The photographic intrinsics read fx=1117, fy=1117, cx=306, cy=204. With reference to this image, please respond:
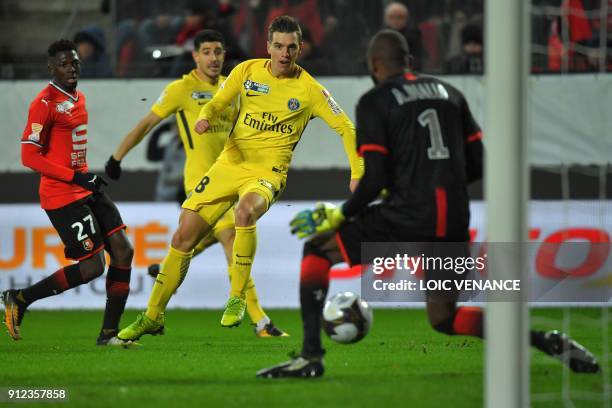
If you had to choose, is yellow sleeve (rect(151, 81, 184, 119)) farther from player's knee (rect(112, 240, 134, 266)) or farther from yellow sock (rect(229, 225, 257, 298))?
yellow sock (rect(229, 225, 257, 298))

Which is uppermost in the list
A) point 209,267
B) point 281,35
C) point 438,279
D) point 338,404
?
point 281,35

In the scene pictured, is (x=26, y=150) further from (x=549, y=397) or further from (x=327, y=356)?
(x=549, y=397)

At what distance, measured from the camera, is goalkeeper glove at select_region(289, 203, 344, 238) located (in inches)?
230

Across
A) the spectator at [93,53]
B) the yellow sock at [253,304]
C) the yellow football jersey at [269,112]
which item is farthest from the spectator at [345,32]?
the yellow football jersey at [269,112]

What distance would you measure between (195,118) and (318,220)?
3.29 m

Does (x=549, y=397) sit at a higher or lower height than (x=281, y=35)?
lower

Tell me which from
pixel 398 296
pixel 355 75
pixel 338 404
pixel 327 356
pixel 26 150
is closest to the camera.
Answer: pixel 338 404

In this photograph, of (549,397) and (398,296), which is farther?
(398,296)

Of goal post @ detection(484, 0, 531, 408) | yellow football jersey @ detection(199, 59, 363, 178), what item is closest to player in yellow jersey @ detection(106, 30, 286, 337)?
yellow football jersey @ detection(199, 59, 363, 178)

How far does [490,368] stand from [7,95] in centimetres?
846

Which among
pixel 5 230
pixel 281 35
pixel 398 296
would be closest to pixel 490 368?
pixel 398 296

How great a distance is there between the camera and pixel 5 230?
11.9 metres

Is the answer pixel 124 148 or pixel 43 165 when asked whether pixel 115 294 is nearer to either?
pixel 43 165

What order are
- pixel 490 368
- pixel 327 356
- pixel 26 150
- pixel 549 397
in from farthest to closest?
pixel 26 150, pixel 327 356, pixel 549 397, pixel 490 368
